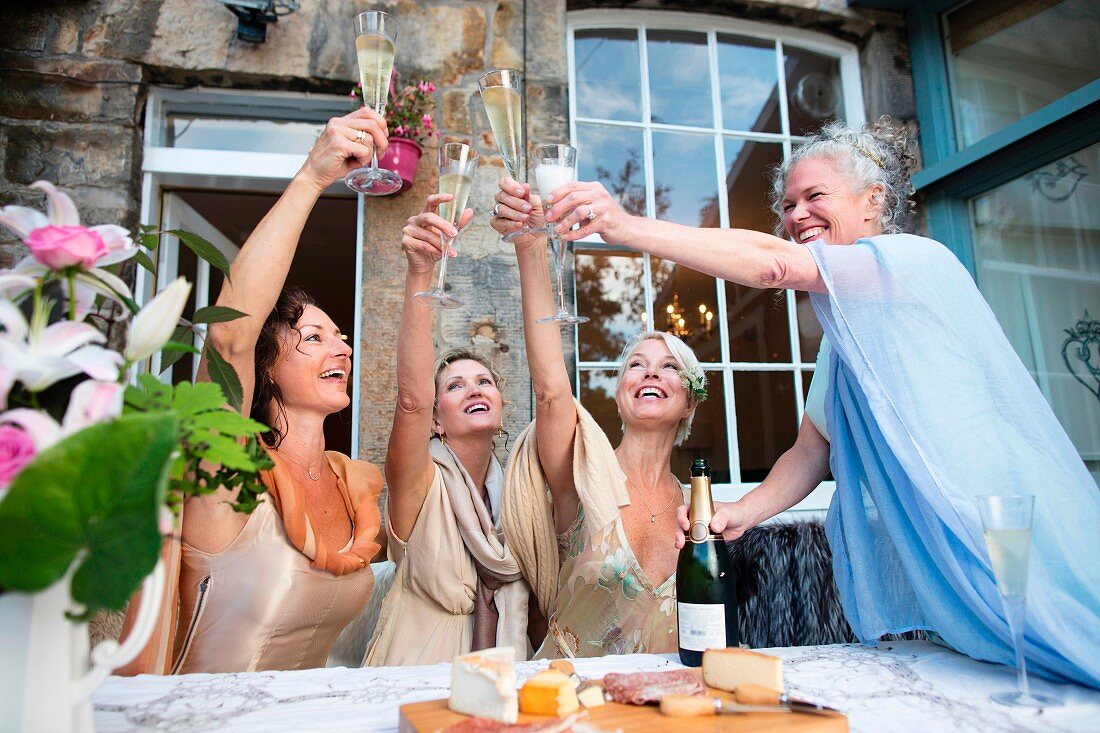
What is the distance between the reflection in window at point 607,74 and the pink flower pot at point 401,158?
3.10 feet

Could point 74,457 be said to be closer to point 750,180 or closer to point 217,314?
point 217,314

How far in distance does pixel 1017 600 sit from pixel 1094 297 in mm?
2596

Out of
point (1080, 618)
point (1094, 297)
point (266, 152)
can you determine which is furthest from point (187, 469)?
point (1094, 297)

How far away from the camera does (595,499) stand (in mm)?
1920

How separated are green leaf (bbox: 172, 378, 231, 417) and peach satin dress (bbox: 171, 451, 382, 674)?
954 mm

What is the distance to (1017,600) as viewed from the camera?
3.11ft

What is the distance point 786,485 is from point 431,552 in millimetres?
953

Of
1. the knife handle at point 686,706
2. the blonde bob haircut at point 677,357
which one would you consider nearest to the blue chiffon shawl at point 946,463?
the knife handle at point 686,706

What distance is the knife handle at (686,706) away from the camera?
2.68 feet

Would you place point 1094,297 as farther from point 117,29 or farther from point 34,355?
point 117,29

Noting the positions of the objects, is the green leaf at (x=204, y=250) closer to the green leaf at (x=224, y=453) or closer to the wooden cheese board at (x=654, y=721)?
the green leaf at (x=224, y=453)

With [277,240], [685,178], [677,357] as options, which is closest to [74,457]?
[277,240]

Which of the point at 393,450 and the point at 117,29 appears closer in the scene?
the point at 393,450

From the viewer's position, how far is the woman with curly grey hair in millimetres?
1096
